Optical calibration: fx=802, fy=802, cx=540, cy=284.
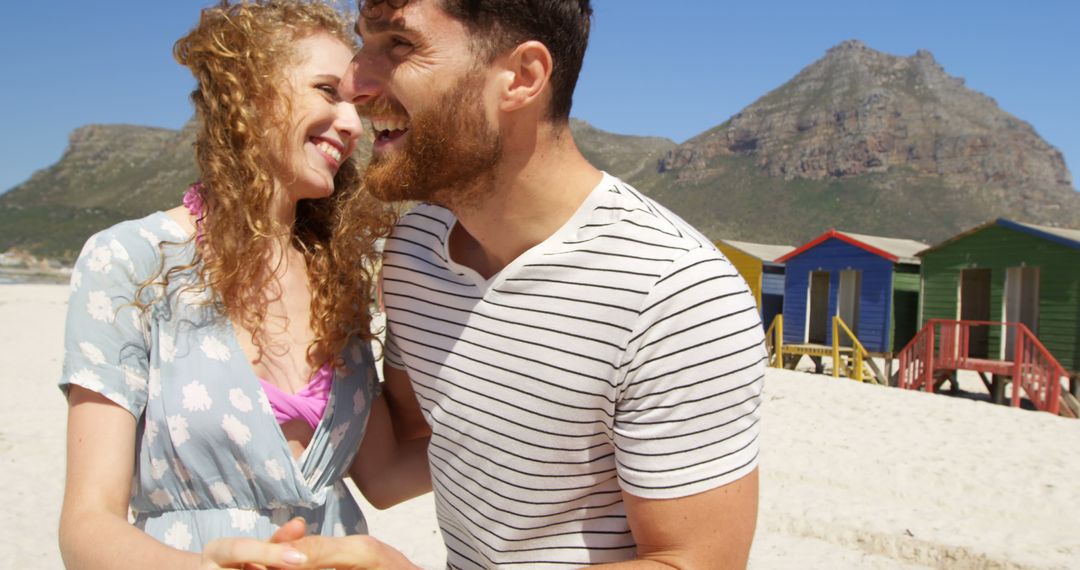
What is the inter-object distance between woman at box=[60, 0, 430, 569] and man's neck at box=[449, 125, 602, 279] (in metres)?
0.63

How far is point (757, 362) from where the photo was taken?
153 cm

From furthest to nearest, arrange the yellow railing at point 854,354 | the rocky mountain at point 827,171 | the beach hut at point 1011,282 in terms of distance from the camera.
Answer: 1. the rocky mountain at point 827,171
2. the yellow railing at point 854,354
3. the beach hut at point 1011,282

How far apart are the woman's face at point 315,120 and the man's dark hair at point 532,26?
0.43 metres

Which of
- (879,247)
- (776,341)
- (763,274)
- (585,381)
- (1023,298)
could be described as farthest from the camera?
(763,274)

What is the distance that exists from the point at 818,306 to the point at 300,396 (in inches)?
906

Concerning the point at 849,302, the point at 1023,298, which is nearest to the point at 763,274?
the point at 849,302

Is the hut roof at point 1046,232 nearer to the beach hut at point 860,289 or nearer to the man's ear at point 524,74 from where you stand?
the beach hut at point 860,289

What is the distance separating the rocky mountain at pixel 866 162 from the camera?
95.1 meters

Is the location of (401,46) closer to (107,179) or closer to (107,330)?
(107,330)

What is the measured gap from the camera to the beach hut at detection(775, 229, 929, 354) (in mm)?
19531

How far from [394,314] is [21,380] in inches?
553

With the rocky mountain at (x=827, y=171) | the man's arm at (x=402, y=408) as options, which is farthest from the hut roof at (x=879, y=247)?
the rocky mountain at (x=827, y=171)

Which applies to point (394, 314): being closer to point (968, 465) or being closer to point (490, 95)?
point (490, 95)

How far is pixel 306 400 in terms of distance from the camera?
211 centimetres
